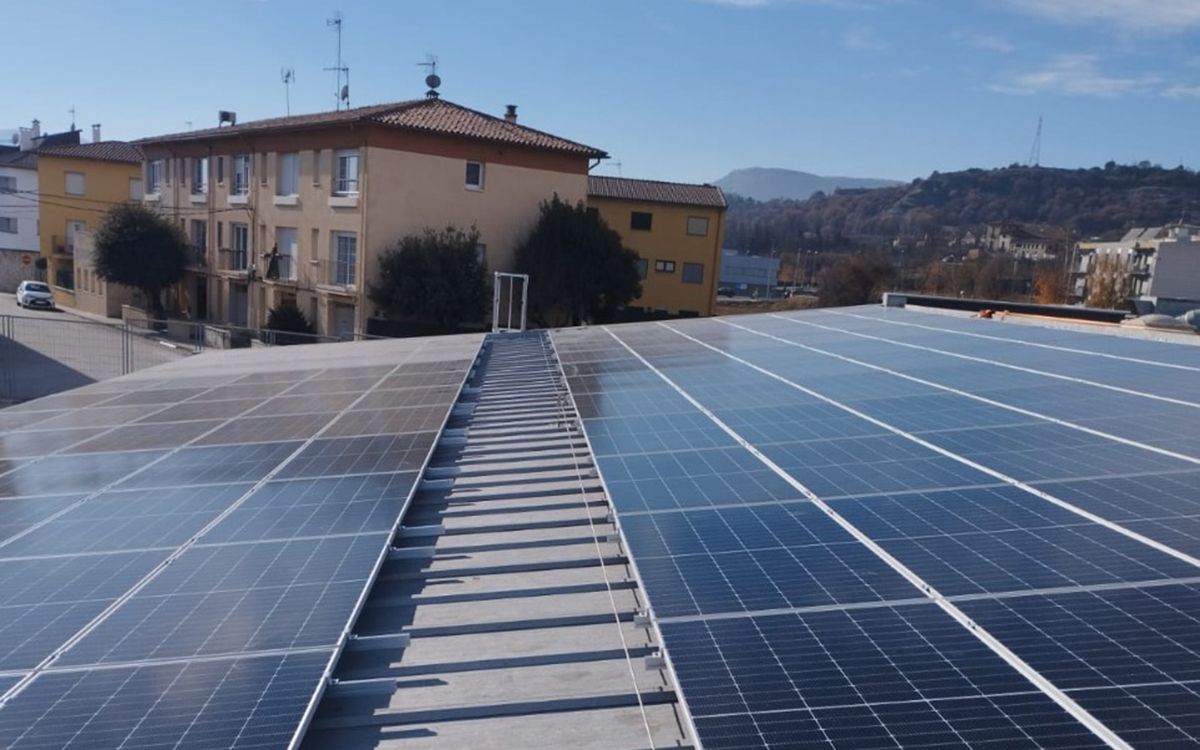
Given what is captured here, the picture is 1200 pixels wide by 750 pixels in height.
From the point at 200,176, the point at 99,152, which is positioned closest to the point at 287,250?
the point at 200,176

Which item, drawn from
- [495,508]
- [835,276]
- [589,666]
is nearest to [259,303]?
[835,276]

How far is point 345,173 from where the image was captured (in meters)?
47.8

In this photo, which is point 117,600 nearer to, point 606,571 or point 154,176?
point 606,571

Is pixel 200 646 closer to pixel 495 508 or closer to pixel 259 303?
pixel 495 508

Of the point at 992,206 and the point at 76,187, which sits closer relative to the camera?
the point at 76,187

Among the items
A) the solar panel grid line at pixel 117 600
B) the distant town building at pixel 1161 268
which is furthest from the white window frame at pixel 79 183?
the solar panel grid line at pixel 117 600

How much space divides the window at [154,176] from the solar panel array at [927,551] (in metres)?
65.1

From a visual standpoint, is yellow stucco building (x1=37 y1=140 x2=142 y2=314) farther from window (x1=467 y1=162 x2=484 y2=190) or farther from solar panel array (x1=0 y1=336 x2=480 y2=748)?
solar panel array (x1=0 y1=336 x2=480 y2=748)

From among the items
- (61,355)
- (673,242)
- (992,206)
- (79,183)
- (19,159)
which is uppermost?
(992,206)

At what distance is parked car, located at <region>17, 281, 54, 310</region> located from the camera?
68.8 meters

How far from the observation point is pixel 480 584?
7.38 meters

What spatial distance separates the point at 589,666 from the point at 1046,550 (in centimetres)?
311

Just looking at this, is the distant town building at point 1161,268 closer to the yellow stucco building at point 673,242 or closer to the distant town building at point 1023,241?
the distant town building at point 1023,241

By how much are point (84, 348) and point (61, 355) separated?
2.26m
